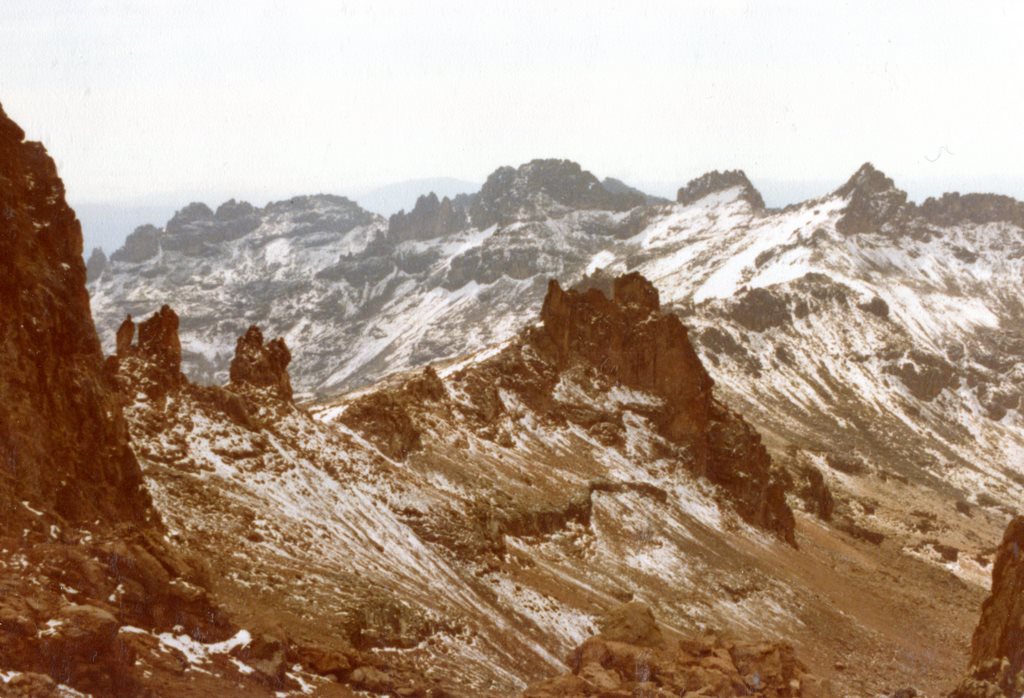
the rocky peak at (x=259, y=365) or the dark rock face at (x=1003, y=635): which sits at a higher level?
the rocky peak at (x=259, y=365)

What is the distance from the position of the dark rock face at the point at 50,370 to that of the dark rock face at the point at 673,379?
62.2 m

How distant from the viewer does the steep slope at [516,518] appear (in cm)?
4206

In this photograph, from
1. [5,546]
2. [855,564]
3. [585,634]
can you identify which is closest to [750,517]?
[855,564]

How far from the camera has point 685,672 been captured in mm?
37938

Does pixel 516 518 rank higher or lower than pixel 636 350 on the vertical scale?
lower

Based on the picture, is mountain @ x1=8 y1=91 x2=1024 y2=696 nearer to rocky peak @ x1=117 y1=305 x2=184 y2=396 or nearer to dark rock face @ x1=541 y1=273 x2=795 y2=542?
rocky peak @ x1=117 y1=305 x2=184 y2=396

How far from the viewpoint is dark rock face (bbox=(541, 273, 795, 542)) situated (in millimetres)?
96938

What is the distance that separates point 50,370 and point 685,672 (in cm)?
2380

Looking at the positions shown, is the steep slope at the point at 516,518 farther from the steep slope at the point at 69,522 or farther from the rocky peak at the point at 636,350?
the steep slope at the point at 69,522

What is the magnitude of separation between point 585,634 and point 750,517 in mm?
41617

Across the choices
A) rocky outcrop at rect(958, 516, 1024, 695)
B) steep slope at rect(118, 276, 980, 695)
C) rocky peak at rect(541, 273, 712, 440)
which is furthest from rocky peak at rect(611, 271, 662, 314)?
rocky outcrop at rect(958, 516, 1024, 695)

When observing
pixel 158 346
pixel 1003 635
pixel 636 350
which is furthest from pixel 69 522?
pixel 636 350

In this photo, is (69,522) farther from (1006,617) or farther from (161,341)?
(1006,617)

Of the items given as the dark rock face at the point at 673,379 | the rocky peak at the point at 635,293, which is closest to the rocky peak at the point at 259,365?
the dark rock face at the point at 673,379
